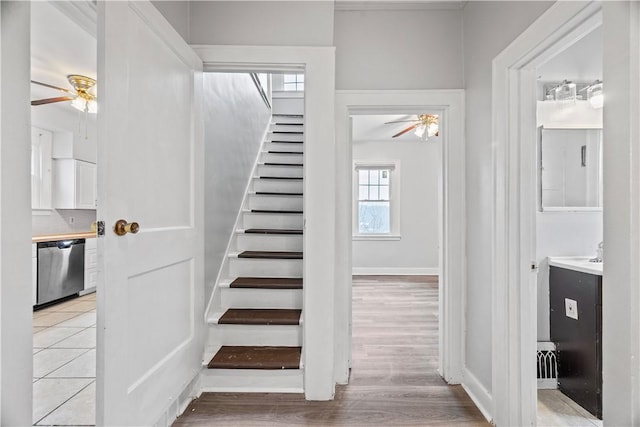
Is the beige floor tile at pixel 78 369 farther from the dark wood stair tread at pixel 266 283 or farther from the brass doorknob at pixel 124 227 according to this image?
the brass doorknob at pixel 124 227

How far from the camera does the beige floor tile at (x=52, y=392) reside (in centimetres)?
183

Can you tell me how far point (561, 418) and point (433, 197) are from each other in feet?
14.6

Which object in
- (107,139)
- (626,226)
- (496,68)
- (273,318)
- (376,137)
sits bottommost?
(273,318)

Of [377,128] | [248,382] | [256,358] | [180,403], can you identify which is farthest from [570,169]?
[377,128]

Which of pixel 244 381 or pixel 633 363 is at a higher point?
pixel 633 363

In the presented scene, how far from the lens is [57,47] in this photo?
115 inches

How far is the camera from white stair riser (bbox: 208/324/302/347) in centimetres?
227

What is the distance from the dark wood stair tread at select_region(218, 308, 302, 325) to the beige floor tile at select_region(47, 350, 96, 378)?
961 mm

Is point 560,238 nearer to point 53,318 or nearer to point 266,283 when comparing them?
point 266,283

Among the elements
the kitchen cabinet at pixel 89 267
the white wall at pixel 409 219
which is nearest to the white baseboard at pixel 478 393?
the white wall at pixel 409 219

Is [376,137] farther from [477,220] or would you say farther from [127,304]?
[127,304]

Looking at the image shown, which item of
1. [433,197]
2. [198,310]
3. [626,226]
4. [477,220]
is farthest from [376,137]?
[626,226]

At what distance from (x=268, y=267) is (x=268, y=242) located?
0.32 metres

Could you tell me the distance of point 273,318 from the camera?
2268 mm
